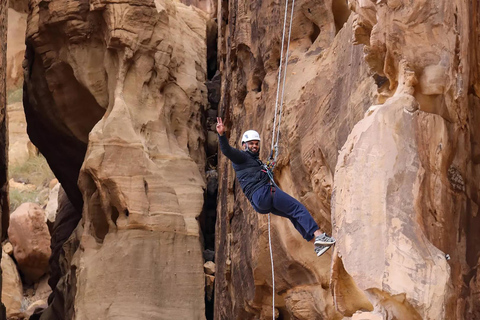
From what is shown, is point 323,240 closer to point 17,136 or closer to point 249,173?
point 249,173

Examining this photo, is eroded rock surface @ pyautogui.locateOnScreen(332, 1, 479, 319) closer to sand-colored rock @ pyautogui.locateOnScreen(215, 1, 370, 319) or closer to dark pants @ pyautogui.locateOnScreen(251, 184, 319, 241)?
dark pants @ pyautogui.locateOnScreen(251, 184, 319, 241)

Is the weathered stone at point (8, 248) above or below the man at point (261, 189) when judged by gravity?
below

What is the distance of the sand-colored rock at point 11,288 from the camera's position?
27.7 meters

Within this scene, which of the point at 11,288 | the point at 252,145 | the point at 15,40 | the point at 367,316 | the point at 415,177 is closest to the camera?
the point at 367,316

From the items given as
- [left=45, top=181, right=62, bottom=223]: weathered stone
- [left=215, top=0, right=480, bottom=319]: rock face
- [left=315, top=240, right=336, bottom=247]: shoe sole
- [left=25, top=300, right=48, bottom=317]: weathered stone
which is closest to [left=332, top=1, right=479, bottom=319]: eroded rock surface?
[left=215, top=0, right=480, bottom=319]: rock face

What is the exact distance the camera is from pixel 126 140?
20531 millimetres

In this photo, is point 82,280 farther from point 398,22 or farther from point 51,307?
point 398,22

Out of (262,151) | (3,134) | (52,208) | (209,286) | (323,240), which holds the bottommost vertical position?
(209,286)

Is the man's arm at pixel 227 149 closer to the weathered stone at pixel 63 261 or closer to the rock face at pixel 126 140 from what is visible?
the rock face at pixel 126 140

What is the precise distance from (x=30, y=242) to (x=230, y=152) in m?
18.9

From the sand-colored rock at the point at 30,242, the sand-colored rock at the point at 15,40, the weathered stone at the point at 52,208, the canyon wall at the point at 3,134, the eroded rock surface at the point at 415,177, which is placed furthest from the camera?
the sand-colored rock at the point at 15,40

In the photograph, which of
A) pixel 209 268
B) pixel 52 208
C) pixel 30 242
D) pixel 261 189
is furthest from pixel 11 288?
pixel 261 189

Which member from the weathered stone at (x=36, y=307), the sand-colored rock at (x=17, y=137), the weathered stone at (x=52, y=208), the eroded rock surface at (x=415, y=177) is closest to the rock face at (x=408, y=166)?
the eroded rock surface at (x=415, y=177)

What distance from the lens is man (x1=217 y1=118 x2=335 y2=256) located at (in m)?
11.4
